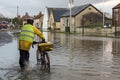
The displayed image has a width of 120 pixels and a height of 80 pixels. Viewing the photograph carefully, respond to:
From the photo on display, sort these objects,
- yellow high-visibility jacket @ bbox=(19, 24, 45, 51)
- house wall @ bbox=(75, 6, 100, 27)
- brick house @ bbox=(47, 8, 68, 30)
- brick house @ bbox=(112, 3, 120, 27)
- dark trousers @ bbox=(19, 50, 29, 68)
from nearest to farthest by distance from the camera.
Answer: yellow high-visibility jacket @ bbox=(19, 24, 45, 51)
dark trousers @ bbox=(19, 50, 29, 68)
brick house @ bbox=(112, 3, 120, 27)
house wall @ bbox=(75, 6, 100, 27)
brick house @ bbox=(47, 8, 68, 30)

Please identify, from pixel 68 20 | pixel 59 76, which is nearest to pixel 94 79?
pixel 59 76

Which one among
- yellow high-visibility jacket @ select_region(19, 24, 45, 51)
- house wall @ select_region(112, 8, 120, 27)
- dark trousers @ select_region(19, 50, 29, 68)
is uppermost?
house wall @ select_region(112, 8, 120, 27)

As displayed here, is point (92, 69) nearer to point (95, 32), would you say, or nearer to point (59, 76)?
point (59, 76)

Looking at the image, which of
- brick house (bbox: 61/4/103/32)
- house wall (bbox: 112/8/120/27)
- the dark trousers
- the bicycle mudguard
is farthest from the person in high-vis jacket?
brick house (bbox: 61/4/103/32)

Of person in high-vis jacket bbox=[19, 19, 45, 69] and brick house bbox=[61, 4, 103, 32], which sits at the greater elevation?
brick house bbox=[61, 4, 103, 32]

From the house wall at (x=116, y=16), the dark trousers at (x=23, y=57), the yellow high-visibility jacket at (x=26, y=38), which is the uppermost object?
the house wall at (x=116, y=16)

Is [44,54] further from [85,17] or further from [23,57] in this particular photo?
[85,17]

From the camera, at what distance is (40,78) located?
1346cm

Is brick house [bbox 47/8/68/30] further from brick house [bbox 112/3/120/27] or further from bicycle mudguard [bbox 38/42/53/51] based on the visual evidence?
bicycle mudguard [bbox 38/42/53/51]

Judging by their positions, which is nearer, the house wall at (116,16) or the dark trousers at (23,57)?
the dark trousers at (23,57)

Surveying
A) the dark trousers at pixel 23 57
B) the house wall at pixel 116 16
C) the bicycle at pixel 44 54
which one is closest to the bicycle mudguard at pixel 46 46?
the bicycle at pixel 44 54

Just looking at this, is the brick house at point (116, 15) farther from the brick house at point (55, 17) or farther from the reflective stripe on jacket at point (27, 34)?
the reflective stripe on jacket at point (27, 34)

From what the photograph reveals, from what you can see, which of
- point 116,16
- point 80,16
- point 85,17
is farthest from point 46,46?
point 85,17

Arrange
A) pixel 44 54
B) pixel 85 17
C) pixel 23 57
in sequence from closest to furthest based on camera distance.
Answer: pixel 23 57, pixel 44 54, pixel 85 17
